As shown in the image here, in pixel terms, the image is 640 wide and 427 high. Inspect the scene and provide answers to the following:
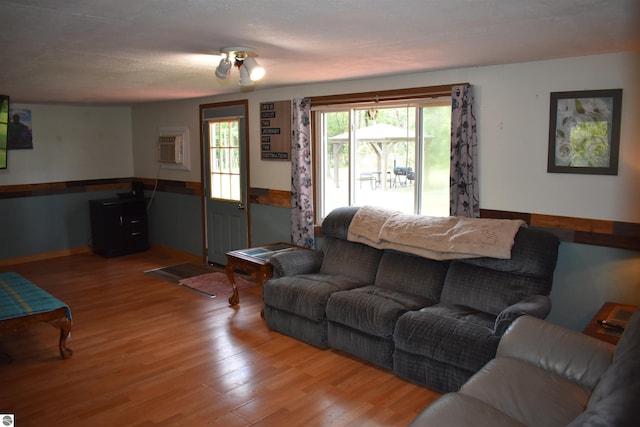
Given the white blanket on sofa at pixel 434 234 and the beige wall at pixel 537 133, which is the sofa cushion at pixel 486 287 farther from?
the beige wall at pixel 537 133

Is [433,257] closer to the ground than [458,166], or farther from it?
closer to the ground

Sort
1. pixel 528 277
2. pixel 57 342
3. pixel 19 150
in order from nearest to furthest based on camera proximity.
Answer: pixel 528 277
pixel 57 342
pixel 19 150

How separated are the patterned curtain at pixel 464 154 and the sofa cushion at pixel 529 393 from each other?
1659mm

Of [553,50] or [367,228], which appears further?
[367,228]

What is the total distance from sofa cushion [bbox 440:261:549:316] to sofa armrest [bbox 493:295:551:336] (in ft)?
0.60

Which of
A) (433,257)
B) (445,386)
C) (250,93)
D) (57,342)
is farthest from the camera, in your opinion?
(250,93)

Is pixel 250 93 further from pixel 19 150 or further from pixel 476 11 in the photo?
pixel 476 11

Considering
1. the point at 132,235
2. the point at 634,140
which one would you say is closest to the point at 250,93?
the point at 132,235

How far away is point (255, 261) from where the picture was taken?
14.9 ft

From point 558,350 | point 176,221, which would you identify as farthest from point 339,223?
point 176,221

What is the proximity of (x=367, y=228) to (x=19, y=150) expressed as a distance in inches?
195

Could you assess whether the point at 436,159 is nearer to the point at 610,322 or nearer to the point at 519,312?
the point at 519,312

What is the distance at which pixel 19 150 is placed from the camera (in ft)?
22.1

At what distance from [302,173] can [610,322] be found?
302cm
